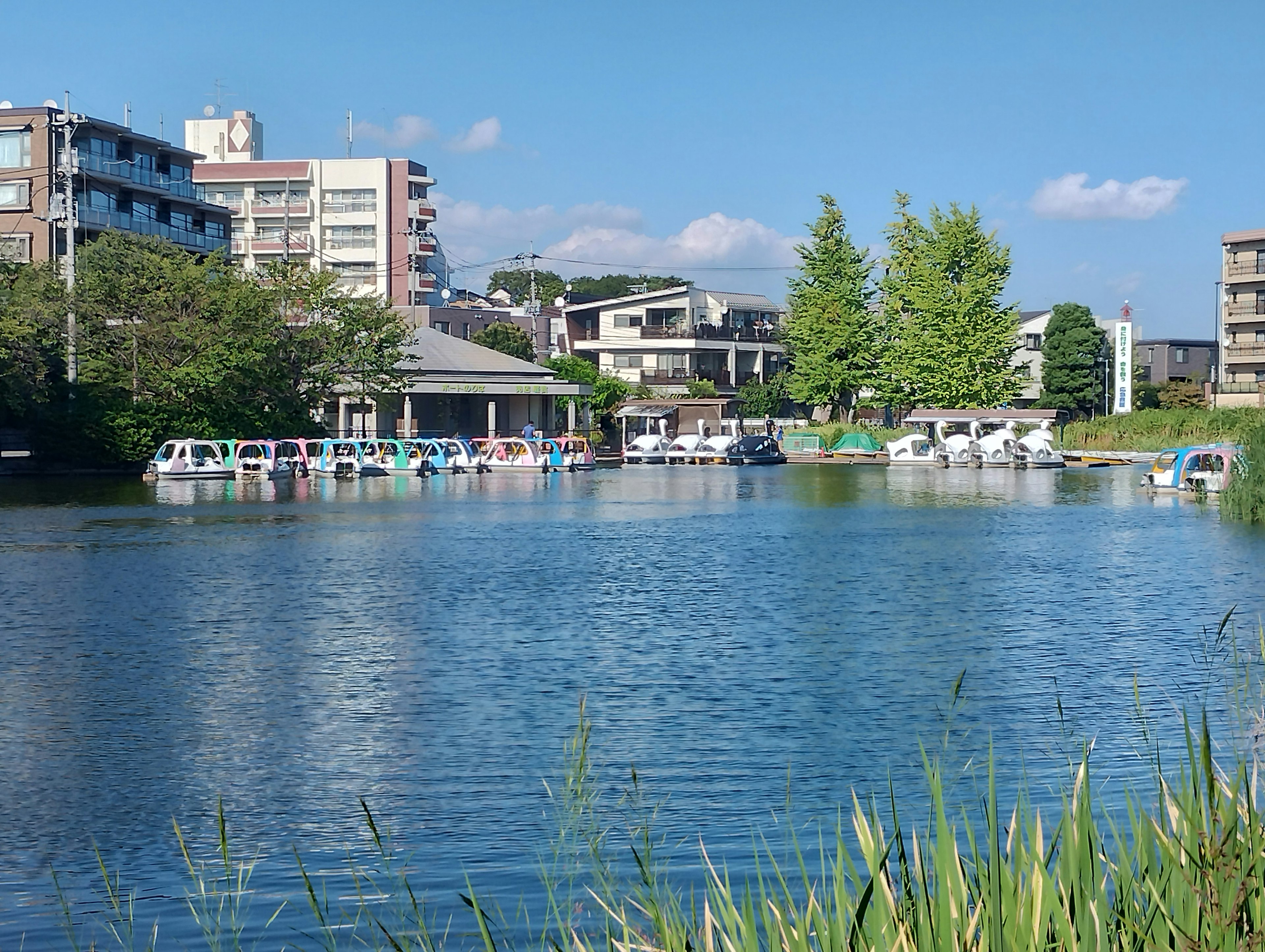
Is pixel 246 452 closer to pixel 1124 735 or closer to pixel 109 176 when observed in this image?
pixel 109 176

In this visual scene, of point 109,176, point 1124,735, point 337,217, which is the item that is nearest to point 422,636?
point 1124,735

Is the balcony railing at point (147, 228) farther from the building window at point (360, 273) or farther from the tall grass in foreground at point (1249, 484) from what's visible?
the tall grass in foreground at point (1249, 484)

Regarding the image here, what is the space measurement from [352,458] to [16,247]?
23999 millimetres

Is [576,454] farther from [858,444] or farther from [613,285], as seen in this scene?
[613,285]

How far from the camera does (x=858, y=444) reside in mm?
79750

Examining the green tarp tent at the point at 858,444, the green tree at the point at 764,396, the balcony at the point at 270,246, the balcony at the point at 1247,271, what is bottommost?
the green tarp tent at the point at 858,444

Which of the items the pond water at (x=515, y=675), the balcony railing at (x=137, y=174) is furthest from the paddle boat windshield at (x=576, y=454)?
the pond water at (x=515, y=675)

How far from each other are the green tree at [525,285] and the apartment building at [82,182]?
192ft

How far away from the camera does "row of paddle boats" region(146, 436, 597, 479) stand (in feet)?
169

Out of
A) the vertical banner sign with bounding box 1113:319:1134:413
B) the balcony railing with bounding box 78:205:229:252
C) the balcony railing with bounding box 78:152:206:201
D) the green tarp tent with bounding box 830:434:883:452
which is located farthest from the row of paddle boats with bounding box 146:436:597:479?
the vertical banner sign with bounding box 1113:319:1134:413

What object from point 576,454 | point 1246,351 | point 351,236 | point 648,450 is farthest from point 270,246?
point 1246,351

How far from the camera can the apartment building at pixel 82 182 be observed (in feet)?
232

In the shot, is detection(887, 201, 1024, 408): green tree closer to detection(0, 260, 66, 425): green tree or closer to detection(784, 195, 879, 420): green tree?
detection(784, 195, 879, 420): green tree

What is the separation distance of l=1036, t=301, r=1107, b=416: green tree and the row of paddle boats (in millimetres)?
37480
